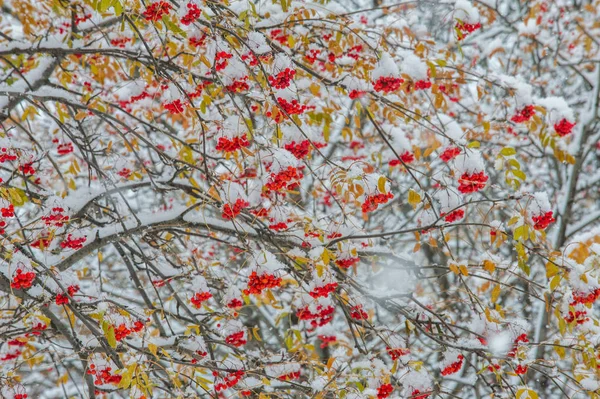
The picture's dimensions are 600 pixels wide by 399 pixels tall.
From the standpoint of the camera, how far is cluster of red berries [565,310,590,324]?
2.61m

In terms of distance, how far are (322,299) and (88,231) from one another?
4.81ft

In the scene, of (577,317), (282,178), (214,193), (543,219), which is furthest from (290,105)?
(577,317)

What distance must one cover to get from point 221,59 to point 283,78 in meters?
0.33

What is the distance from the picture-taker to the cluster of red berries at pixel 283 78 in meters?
2.40

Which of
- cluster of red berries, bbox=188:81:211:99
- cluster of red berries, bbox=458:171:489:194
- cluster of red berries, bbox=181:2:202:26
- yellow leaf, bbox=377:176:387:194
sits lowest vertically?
yellow leaf, bbox=377:176:387:194

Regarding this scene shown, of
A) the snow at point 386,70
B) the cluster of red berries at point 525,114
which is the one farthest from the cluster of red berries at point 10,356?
the cluster of red berries at point 525,114

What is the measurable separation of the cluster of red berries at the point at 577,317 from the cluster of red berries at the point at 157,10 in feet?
7.61

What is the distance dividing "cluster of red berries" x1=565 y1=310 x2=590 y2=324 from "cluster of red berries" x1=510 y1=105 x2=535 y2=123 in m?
1.26

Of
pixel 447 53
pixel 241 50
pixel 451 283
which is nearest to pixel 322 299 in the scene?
pixel 241 50

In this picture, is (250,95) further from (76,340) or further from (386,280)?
(386,280)

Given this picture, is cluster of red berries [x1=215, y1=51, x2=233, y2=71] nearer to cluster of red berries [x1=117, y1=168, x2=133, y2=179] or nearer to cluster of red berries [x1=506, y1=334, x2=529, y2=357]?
cluster of red berries [x1=117, y1=168, x2=133, y2=179]

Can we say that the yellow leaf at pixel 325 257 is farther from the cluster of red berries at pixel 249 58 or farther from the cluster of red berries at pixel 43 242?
the cluster of red berries at pixel 43 242

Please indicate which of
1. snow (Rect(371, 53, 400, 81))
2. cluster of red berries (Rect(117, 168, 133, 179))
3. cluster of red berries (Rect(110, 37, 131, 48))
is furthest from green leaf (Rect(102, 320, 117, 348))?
cluster of red berries (Rect(110, 37, 131, 48))

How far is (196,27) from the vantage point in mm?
2615
